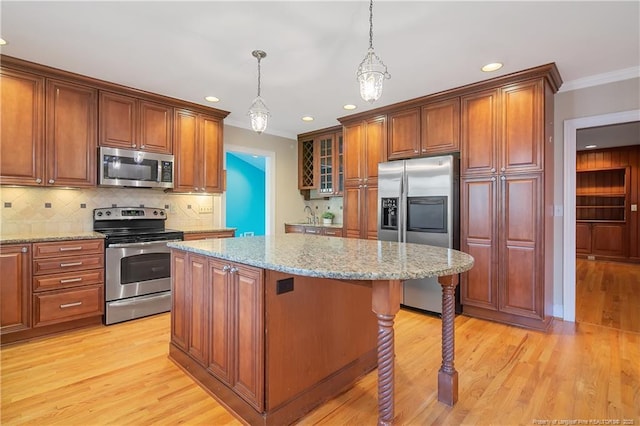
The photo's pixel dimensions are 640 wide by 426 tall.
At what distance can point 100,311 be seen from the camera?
3.10 m

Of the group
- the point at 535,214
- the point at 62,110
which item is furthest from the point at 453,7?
the point at 62,110

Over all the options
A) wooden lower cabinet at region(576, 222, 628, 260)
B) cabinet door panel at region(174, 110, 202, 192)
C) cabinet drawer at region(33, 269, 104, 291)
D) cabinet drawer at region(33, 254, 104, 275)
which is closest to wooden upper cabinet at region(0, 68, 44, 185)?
cabinet drawer at region(33, 254, 104, 275)

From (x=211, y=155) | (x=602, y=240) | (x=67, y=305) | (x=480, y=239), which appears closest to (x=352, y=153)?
(x=211, y=155)

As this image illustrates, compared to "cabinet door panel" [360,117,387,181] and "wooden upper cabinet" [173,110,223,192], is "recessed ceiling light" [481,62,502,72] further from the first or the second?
"wooden upper cabinet" [173,110,223,192]

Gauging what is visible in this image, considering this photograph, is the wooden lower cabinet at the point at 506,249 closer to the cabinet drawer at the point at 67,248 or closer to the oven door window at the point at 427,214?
the oven door window at the point at 427,214

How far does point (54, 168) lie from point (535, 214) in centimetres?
459

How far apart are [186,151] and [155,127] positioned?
0.43 metres

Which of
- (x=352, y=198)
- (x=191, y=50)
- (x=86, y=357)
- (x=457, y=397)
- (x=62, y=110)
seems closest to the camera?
(x=457, y=397)

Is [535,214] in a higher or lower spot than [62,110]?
lower

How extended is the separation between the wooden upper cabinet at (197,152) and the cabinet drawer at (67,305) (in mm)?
1427

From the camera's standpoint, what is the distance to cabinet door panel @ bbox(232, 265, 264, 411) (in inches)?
64.4

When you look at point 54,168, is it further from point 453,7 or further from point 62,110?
point 453,7

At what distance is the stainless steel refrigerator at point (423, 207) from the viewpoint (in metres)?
3.39

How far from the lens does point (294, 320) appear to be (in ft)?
5.80
